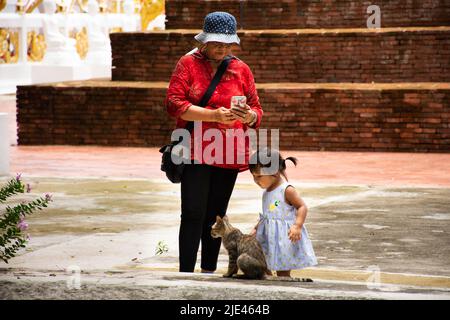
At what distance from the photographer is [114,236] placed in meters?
9.77

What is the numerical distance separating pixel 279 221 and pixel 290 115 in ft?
29.7

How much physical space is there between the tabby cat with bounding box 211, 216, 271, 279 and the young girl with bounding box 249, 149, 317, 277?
9 cm

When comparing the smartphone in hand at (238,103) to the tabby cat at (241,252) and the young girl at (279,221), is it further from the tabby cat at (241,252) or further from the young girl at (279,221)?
the tabby cat at (241,252)

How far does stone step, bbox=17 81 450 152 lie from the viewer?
52.1 ft

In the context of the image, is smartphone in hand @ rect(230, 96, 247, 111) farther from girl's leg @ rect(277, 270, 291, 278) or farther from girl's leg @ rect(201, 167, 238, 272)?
girl's leg @ rect(277, 270, 291, 278)

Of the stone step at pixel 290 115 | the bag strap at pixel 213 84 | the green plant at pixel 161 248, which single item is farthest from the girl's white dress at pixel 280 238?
the stone step at pixel 290 115

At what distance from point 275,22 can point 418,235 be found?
9.53m

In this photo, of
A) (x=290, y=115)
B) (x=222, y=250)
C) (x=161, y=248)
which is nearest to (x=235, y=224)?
(x=222, y=250)

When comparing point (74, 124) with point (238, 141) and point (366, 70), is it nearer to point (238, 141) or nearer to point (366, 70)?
point (366, 70)

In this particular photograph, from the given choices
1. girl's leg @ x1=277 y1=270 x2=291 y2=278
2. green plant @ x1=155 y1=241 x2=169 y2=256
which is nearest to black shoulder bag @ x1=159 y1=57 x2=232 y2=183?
girl's leg @ x1=277 y1=270 x2=291 y2=278

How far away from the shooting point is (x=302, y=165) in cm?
1466

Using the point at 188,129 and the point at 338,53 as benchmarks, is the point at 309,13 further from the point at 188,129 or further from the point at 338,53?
the point at 188,129
